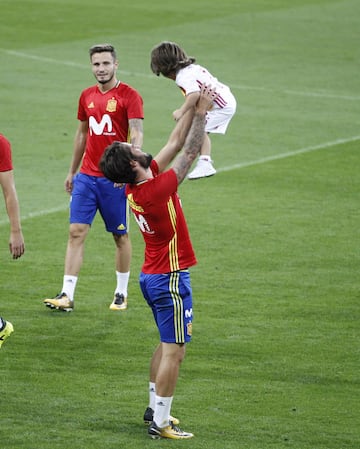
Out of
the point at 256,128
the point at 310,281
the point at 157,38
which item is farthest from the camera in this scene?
the point at 157,38

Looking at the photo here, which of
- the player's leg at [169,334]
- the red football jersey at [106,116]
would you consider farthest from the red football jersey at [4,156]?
the red football jersey at [106,116]

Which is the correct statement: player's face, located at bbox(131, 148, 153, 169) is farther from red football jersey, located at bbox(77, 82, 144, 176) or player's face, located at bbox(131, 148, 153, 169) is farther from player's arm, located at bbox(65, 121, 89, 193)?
player's arm, located at bbox(65, 121, 89, 193)

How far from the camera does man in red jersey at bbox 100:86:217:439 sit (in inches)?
323

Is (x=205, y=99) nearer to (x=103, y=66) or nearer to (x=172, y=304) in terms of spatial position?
(x=172, y=304)

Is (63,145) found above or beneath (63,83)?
beneath

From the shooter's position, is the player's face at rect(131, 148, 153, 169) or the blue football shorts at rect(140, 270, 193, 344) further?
the blue football shorts at rect(140, 270, 193, 344)

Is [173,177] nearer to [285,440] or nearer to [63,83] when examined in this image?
[285,440]

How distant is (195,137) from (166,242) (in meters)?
0.78

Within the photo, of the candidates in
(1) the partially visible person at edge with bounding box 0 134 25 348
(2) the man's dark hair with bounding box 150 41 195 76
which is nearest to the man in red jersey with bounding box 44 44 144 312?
(2) the man's dark hair with bounding box 150 41 195 76

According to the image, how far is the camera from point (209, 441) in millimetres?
8266

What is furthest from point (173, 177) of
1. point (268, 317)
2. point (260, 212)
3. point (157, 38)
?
point (157, 38)

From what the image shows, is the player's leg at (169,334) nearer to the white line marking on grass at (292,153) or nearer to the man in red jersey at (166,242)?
the man in red jersey at (166,242)

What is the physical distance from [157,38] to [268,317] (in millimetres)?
21465

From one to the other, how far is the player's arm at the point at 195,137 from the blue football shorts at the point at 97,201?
3501mm
